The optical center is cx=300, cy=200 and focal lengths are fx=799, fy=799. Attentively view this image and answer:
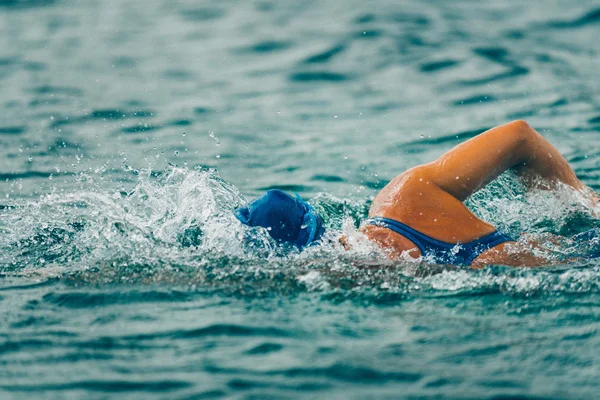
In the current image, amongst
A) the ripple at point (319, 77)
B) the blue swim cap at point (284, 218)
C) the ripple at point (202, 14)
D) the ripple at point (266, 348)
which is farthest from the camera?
the ripple at point (202, 14)

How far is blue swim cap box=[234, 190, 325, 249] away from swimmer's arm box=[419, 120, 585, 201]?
75cm

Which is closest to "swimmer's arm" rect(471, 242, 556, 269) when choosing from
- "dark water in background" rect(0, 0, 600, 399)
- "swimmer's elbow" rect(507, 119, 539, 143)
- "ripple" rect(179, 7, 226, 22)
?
"dark water in background" rect(0, 0, 600, 399)

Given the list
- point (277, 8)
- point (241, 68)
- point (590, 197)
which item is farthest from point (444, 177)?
point (277, 8)

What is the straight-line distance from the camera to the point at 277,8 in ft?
49.1

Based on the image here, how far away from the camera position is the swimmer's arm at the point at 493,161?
4.74 metres

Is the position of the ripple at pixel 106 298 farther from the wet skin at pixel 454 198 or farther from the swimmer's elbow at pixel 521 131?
the swimmer's elbow at pixel 521 131

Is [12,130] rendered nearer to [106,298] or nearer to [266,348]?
[106,298]

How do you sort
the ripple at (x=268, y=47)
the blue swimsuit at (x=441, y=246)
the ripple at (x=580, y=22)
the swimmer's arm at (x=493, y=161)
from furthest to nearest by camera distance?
the ripple at (x=580, y=22), the ripple at (x=268, y=47), the swimmer's arm at (x=493, y=161), the blue swimsuit at (x=441, y=246)

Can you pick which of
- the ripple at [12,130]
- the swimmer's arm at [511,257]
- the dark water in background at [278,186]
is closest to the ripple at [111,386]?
the dark water in background at [278,186]

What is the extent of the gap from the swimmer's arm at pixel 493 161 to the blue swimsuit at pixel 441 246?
314 millimetres

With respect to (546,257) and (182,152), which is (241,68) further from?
(546,257)

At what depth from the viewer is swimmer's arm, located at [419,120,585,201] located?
15.6 feet

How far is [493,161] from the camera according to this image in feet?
15.8

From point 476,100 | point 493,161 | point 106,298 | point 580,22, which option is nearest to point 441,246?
point 493,161
